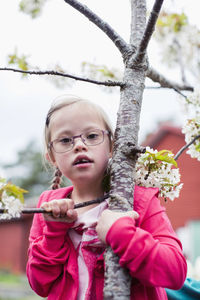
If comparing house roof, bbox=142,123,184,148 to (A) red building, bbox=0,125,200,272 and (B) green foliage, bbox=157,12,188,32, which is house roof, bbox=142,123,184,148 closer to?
(A) red building, bbox=0,125,200,272

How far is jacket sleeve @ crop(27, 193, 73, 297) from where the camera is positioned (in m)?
1.63

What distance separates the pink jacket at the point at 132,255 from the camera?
4.26ft

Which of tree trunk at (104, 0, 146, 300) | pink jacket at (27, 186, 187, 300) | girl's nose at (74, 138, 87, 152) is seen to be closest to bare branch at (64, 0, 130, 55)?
tree trunk at (104, 0, 146, 300)

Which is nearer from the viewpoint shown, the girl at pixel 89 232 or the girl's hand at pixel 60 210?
the girl at pixel 89 232

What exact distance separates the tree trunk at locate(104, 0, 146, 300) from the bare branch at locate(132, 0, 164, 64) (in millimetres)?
47

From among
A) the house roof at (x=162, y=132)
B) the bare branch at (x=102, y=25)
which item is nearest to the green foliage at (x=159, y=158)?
the bare branch at (x=102, y=25)

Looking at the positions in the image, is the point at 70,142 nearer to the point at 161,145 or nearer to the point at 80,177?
the point at 80,177

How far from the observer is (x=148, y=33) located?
4.75 feet

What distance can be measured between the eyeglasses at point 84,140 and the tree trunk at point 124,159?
0.21 meters

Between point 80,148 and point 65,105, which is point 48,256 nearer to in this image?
point 80,148

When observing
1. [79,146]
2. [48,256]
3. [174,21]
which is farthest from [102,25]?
[174,21]

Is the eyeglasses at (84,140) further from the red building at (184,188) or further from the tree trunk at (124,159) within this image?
the red building at (184,188)

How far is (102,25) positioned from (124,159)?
650 millimetres

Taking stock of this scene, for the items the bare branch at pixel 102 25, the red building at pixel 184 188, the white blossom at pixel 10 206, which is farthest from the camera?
the red building at pixel 184 188
